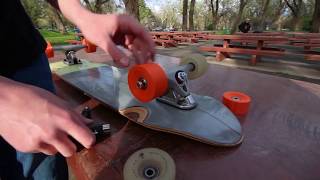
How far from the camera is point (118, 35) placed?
2.19 feet

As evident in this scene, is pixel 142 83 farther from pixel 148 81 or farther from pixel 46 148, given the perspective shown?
pixel 46 148

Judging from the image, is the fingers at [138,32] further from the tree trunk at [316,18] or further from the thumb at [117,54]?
the tree trunk at [316,18]

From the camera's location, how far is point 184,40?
731 cm

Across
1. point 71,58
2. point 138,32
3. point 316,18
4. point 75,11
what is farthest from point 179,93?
point 316,18

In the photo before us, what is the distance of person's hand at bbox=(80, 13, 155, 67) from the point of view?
0.62 metres

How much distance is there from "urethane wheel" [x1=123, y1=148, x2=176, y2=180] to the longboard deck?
15cm

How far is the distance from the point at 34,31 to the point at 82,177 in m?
0.48

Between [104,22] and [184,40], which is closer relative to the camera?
[104,22]

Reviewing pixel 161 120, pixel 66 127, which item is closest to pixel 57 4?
pixel 161 120

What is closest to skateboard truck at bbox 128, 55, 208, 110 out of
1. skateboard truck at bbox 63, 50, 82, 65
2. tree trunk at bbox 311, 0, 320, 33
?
skateboard truck at bbox 63, 50, 82, 65

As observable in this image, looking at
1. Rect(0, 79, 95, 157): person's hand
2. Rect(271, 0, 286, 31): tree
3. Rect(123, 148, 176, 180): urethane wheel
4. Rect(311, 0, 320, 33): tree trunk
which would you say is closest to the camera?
Rect(0, 79, 95, 157): person's hand

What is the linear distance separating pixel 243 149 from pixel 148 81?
31 centimetres

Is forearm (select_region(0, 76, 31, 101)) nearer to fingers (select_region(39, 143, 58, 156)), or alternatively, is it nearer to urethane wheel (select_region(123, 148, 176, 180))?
fingers (select_region(39, 143, 58, 156))

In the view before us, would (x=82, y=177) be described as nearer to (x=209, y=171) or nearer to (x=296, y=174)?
(x=209, y=171)
